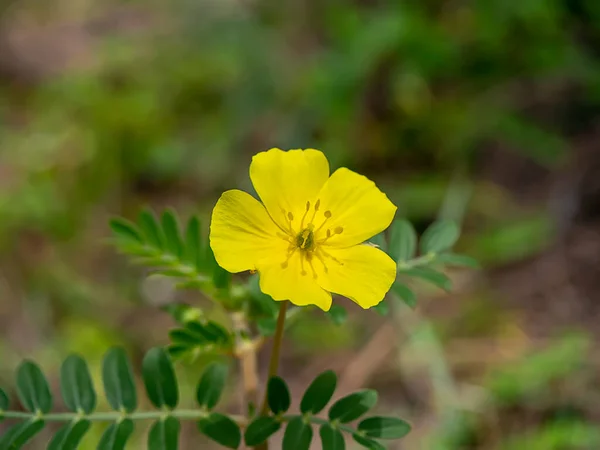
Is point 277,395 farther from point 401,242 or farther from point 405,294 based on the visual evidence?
point 401,242

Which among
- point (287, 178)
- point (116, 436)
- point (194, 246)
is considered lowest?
point (116, 436)

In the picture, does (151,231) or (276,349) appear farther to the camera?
(151,231)

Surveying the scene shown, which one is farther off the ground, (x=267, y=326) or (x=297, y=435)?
(x=267, y=326)

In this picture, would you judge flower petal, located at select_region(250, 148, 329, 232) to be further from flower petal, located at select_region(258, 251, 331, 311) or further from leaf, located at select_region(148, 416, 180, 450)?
leaf, located at select_region(148, 416, 180, 450)

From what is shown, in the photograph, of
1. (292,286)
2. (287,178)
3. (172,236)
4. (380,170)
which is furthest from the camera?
(380,170)

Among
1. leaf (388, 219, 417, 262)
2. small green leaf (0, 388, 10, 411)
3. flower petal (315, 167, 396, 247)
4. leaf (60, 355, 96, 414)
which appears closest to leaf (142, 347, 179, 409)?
leaf (60, 355, 96, 414)

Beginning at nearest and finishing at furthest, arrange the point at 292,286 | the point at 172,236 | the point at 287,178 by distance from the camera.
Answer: the point at 292,286, the point at 287,178, the point at 172,236

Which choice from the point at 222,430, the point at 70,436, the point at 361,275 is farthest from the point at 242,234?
the point at 70,436

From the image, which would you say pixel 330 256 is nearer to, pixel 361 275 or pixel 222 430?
pixel 361 275
